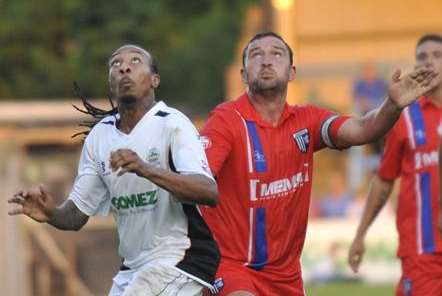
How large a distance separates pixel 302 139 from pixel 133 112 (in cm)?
134

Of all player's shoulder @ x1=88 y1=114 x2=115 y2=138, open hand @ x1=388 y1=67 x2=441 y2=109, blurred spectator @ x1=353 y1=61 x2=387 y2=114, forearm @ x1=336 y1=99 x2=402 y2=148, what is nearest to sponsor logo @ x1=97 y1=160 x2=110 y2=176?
player's shoulder @ x1=88 y1=114 x2=115 y2=138

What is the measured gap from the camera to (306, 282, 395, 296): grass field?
19984mm

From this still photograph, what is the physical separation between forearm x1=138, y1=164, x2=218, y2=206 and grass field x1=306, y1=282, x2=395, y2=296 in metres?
11.6

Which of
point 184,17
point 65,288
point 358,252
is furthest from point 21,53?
point 358,252

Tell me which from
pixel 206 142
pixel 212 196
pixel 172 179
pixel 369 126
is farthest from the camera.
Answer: pixel 206 142

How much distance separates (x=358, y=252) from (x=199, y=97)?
3050cm

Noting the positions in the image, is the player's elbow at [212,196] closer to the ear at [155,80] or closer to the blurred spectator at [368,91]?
the ear at [155,80]

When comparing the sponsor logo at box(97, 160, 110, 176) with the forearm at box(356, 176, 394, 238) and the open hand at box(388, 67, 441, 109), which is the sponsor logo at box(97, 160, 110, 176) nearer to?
the open hand at box(388, 67, 441, 109)

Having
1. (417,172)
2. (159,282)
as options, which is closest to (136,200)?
(159,282)

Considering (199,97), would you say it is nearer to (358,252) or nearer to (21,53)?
(21,53)

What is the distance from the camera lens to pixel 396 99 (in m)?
8.49

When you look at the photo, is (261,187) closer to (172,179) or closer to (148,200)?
(148,200)

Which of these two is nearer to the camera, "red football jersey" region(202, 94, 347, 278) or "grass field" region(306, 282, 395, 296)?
"red football jersey" region(202, 94, 347, 278)

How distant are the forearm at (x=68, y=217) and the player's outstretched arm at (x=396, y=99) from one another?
1.72 meters
